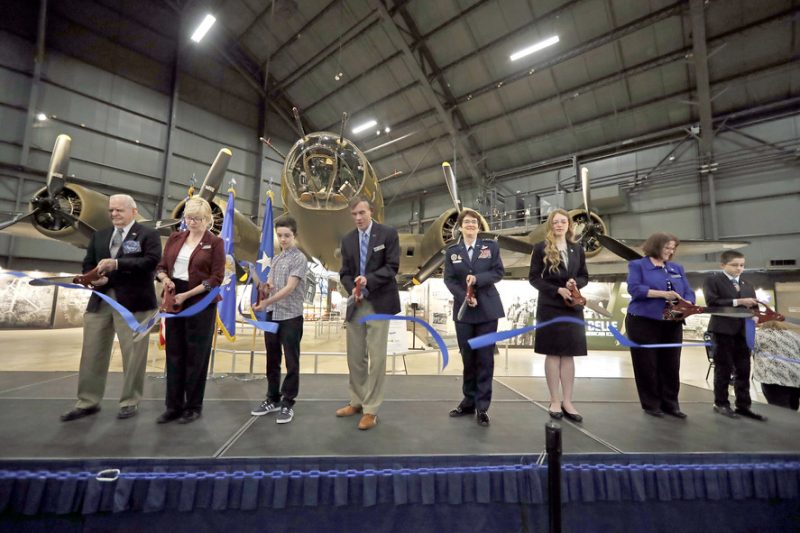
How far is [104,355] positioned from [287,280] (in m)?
1.49

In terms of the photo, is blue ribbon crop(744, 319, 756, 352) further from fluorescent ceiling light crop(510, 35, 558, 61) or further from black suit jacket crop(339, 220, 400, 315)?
fluorescent ceiling light crop(510, 35, 558, 61)

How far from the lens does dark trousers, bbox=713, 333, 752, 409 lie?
298 cm

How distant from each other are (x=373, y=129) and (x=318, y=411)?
1798 cm

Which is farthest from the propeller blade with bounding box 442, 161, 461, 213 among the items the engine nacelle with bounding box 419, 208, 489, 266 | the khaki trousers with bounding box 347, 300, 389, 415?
the khaki trousers with bounding box 347, 300, 389, 415

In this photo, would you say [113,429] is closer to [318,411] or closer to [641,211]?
[318,411]

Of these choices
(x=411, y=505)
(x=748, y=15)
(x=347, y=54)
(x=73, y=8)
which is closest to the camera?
(x=411, y=505)

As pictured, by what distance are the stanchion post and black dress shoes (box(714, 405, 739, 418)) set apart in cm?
277

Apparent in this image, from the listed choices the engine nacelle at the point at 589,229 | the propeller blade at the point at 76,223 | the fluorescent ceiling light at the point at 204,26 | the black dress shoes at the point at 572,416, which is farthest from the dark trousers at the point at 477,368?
the fluorescent ceiling light at the point at 204,26

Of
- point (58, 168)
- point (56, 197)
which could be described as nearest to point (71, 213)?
point (56, 197)

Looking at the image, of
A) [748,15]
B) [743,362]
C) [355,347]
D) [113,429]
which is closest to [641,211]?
[748,15]

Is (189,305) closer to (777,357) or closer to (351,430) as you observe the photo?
(351,430)

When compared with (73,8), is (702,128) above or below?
below

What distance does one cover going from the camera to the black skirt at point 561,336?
267 cm

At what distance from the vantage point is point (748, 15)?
10.6 m
